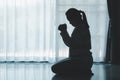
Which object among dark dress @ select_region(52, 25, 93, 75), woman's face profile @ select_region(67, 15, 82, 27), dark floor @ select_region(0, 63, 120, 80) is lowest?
dark floor @ select_region(0, 63, 120, 80)

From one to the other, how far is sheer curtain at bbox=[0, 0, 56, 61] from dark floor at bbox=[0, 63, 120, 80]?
0.24 metres

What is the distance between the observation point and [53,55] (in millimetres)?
6023

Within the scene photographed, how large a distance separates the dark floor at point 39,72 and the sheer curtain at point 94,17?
368 mm

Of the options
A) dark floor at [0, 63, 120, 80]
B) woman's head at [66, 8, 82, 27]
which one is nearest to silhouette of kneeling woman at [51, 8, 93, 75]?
woman's head at [66, 8, 82, 27]

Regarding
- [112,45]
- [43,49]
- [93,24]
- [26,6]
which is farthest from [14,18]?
[112,45]

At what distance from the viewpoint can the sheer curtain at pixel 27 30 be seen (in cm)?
591

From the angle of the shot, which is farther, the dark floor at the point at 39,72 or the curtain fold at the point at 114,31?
the curtain fold at the point at 114,31

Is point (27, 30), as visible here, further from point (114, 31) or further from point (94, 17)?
point (114, 31)

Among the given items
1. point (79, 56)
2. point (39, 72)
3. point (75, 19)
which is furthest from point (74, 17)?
point (39, 72)

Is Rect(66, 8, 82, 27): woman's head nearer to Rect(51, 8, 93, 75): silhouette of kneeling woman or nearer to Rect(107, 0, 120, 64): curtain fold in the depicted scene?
Rect(51, 8, 93, 75): silhouette of kneeling woman

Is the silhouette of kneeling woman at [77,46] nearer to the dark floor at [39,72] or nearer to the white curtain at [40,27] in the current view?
the dark floor at [39,72]

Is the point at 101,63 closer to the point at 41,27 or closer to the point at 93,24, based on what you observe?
the point at 93,24

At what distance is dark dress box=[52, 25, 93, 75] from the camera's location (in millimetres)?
4543

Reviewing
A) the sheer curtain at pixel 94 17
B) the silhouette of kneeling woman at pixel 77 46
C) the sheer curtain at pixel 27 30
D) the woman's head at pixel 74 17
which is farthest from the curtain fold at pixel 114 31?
the woman's head at pixel 74 17
